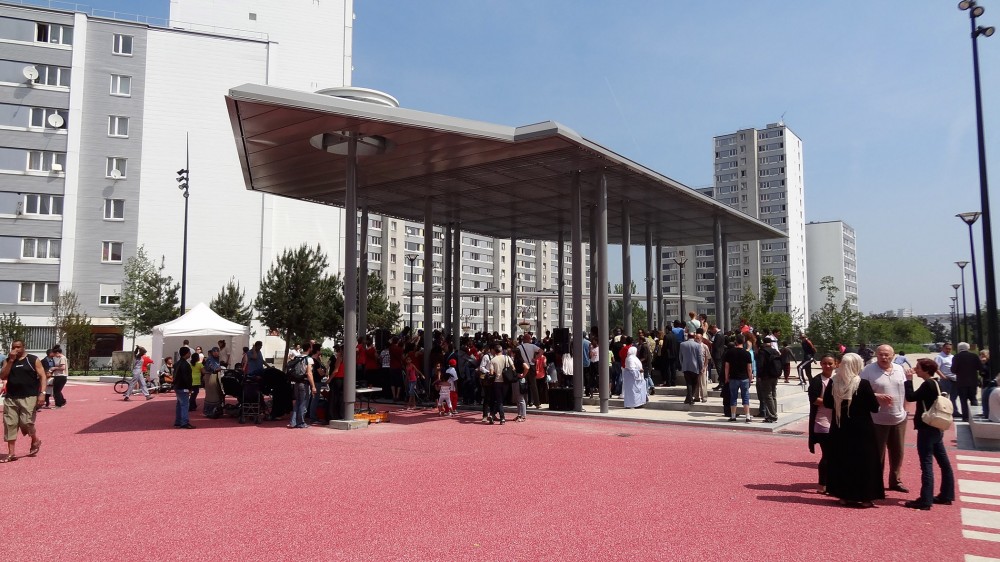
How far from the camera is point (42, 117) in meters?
43.8

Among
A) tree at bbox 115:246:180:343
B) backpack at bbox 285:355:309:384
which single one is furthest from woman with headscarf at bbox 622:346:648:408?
tree at bbox 115:246:180:343

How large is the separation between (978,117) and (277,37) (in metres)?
53.6

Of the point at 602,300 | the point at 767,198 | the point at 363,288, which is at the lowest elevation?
the point at 602,300

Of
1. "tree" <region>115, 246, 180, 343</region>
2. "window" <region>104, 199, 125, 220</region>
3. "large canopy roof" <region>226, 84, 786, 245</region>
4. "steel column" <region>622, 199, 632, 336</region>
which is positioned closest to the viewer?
"large canopy roof" <region>226, 84, 786, 245</region>

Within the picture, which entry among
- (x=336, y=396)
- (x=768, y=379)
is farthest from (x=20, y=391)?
(x=768, y=379)

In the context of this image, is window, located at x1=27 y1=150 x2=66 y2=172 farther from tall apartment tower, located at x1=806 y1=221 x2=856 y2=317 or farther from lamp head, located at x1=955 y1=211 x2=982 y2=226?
tall apartment tower, located at x1=806 y1=221 x2=856 y2=317

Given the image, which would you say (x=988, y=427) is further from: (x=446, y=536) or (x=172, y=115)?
(x=172, y=115)

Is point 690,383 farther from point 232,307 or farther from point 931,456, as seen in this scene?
point 232,307

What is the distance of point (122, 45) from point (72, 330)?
2236cm

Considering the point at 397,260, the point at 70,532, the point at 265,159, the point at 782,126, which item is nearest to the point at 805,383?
the point at 265,159

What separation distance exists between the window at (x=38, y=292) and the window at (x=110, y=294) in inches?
107

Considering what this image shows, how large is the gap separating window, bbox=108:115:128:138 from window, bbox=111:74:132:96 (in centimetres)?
179

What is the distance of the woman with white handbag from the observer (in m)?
6.75

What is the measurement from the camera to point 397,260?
3413 inches
